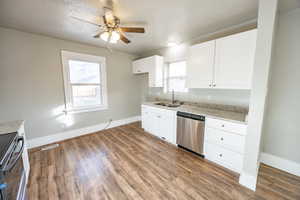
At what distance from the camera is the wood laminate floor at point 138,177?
4.90ft

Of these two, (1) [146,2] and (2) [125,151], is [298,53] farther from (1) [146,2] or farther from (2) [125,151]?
(2) [125,151]

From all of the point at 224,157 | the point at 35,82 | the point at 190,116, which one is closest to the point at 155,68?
the point at 190,116

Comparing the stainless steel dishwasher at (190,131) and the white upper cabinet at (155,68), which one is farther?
the white upper cabinet at (155,68)

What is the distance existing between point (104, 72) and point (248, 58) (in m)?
3.34

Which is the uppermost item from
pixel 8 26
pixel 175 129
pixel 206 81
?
pixel 8 26

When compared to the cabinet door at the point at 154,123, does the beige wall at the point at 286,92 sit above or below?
above

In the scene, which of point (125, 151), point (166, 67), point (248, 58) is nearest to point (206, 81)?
point (248, 58)

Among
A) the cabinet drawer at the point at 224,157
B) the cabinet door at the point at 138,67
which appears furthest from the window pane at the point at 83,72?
the cabinet drawer at the point at 224,157

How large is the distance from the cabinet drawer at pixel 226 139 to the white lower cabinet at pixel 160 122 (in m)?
0.75

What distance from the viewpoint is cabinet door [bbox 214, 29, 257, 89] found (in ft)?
5.79

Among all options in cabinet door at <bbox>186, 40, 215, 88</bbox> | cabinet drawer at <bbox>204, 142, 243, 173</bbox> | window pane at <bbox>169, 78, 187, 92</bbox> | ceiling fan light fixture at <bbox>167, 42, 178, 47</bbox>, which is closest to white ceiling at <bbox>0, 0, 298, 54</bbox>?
cabinet door at <bbox>186, 40, 215, 88</bbox>

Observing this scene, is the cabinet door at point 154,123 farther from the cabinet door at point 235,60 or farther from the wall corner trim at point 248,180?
the wall corner trim at point 248,180

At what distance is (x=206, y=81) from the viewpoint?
229 centimetres

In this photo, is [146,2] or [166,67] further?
[166,67]
